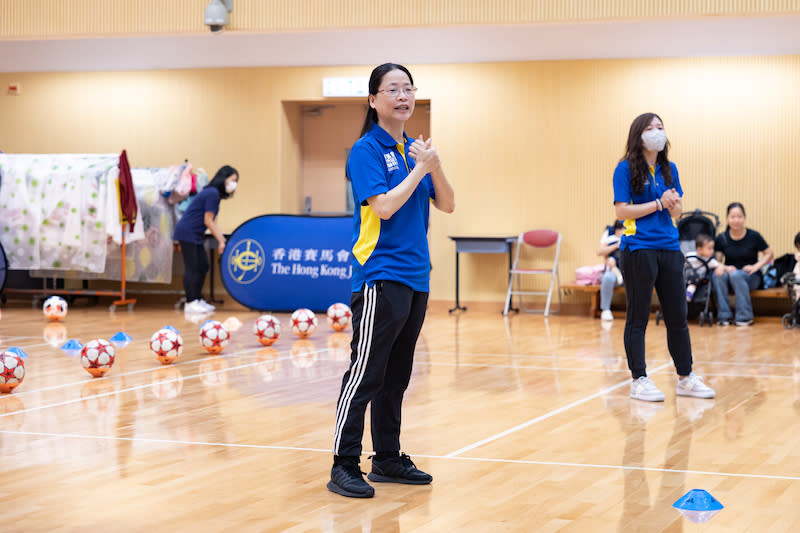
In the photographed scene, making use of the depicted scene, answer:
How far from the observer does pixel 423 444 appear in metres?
4.55

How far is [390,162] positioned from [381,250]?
334 mm

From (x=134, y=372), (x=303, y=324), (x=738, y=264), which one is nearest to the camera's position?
(x=134, y=372)

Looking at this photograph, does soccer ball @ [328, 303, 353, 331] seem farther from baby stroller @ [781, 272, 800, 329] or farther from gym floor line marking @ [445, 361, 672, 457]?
baby stroller @ [781, 272, 800, 329]

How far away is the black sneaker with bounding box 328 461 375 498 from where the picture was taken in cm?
356

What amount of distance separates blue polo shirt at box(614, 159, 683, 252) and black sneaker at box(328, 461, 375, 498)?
8.87 feet

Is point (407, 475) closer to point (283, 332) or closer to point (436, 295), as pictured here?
point (283, 332)

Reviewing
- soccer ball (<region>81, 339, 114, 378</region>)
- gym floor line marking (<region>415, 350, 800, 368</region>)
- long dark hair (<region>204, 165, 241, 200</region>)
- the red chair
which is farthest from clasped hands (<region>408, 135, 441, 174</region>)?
long dark hair (<region>204, 165, 241, 200</region>)

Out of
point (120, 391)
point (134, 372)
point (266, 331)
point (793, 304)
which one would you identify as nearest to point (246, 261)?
point (266, 331)

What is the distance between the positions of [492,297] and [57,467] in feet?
29.8

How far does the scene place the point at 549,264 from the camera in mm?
12609

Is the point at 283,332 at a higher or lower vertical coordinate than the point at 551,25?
lower

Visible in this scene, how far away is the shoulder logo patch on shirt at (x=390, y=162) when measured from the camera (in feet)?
11.8

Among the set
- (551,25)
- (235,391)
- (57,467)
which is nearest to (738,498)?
(57,467)

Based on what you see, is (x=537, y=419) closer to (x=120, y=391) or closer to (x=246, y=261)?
(x=120, y=391)
